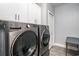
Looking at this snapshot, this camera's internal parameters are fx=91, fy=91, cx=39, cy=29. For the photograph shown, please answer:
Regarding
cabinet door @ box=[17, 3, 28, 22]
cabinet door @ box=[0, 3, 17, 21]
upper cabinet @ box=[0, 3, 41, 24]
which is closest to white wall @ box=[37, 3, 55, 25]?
upper cabinet @ box=[0, 3, 41, 24]

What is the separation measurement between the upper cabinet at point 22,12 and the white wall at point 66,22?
26cm

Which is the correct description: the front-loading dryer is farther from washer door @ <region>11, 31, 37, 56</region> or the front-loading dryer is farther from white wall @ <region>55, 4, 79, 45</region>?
white wall @ <region>55, 4, 79, 45</region>

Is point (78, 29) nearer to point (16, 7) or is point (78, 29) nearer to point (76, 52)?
point (76, 52)

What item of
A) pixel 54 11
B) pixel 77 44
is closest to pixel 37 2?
pixel 54 11

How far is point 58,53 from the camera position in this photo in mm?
1176

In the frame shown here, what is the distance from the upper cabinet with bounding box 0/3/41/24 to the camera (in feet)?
3.42

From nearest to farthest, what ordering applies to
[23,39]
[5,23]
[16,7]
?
[5,23] → [23,39] → [16,7]

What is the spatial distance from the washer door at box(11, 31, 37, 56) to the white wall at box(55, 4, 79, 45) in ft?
1.06

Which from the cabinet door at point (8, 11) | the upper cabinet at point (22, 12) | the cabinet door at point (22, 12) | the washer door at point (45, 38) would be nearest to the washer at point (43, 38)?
the washer door at point (45, 38)

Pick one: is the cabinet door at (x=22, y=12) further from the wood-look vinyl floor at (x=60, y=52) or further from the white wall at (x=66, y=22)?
the wood-look vinyl floor at (x=60, y=52)

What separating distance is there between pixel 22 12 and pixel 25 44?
1.41 feet

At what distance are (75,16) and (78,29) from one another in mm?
168

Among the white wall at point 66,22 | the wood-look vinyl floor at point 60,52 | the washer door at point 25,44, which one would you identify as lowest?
the wood-look vinyl floor at point 60,52

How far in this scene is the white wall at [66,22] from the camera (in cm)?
114
